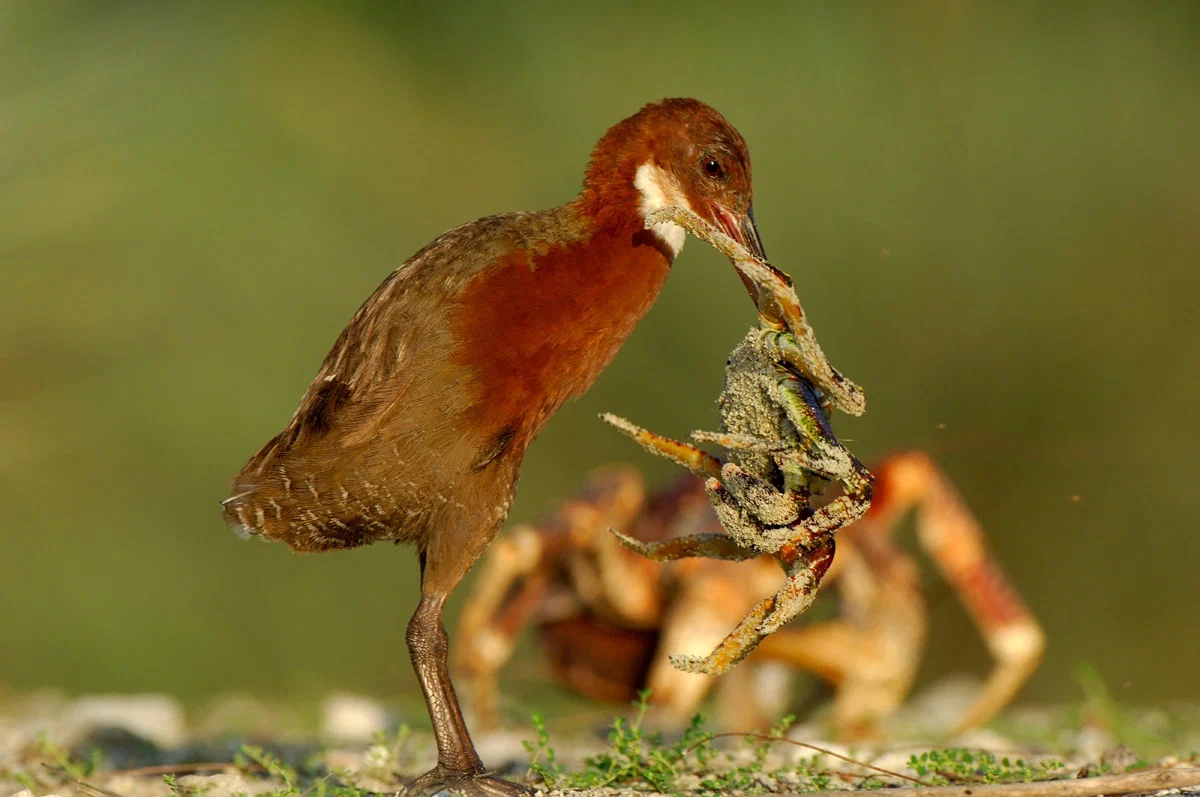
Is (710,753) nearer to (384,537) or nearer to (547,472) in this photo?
(384,537)

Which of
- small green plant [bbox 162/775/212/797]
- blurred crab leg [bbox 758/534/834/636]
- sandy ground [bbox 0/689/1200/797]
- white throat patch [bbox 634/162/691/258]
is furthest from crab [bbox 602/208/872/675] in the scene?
small green plant [bbox 162/775/212/797]

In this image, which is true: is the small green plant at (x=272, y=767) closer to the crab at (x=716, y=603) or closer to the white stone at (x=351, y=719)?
the white stone at (x=351, y=719)

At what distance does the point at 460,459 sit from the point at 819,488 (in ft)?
3.38

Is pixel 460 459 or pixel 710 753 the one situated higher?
pixel 460 459

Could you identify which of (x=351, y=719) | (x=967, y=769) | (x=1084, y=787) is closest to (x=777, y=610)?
(x=1084, y=787)

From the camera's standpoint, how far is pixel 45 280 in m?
9.11

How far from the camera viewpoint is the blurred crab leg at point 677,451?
3383 mm

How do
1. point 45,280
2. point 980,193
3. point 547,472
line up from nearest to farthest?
point 980,193
point 45,280
point 547,472

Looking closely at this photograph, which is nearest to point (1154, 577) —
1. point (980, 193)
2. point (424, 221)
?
point (980, 193)

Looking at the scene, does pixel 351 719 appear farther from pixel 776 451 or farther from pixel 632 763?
pixel 776 451

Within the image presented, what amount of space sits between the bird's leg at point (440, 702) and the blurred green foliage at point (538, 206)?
160 inches

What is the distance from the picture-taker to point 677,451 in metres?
3.42

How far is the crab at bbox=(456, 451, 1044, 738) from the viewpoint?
19.4ft

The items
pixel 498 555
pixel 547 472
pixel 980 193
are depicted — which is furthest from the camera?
pixel 547 472
